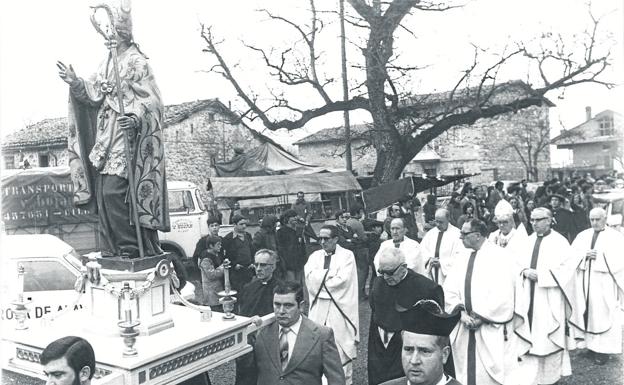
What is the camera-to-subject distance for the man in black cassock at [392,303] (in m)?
5.28

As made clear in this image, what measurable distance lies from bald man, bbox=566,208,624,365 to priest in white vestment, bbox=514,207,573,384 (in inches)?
35.1

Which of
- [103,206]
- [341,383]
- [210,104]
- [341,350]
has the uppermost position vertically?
[210,104]

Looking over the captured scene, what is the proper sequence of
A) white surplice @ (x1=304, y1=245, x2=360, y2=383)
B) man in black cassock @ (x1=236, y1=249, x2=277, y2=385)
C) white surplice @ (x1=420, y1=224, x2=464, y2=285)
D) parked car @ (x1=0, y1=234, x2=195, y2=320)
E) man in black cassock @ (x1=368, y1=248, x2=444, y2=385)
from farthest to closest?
white surplice @ (x1=420, y1=224, x2=464, y2=285) < parked car @ (x1=0, y1=234, x2=195, y2=320) < white surplice @ (x1=304, y1=245, x2=360, y2=383) < man in black cassock @ (x1=236, y1=249, x2=277, y2=385) < man in black cassock @ (x1=368, y1=248, x2=444, y2=385)

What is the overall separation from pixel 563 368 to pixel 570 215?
7.14 m

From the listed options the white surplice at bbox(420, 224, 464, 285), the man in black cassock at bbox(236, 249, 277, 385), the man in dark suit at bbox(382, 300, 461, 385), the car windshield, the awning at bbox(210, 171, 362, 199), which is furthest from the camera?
the awning at bbox(210, 171, 362, 199)

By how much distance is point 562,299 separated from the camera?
22.6ft

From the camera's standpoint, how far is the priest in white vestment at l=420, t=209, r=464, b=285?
8359mm

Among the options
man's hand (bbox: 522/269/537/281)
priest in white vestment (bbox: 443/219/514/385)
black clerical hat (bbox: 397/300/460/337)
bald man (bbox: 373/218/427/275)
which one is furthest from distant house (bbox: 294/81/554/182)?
black clerical hat (bbox: 397/300/460/337)

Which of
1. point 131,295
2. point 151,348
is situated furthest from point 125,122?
point 151,348

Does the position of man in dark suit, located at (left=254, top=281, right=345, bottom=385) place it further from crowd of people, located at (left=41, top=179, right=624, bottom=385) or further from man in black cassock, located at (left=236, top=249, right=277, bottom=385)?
man in black cassock, located at (left=236, top=249, right=277, bottom=385)

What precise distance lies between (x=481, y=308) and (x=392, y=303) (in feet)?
3.16

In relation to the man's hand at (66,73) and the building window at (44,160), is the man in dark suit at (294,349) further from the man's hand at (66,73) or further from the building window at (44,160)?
the building window at (44,160)

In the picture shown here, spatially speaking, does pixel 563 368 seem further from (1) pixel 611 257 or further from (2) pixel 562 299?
(1) pixel 611 257

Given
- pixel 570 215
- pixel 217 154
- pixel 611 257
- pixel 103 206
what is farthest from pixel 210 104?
pixel 103 206
